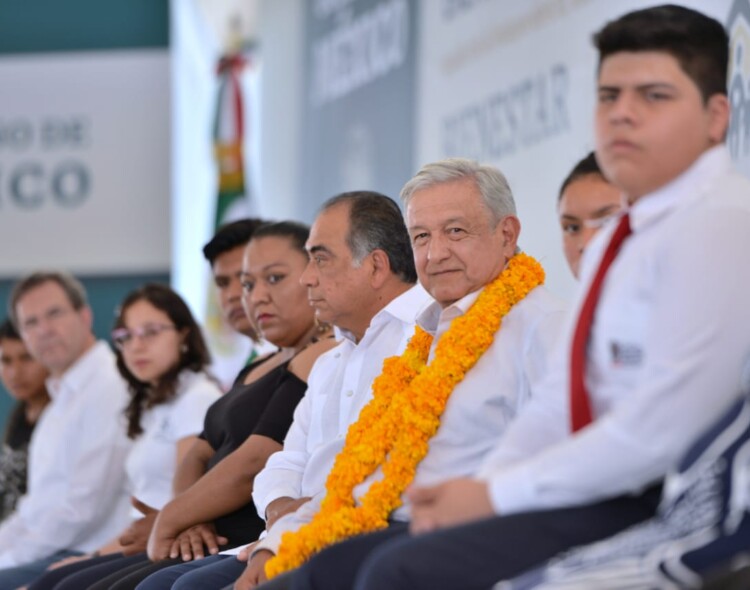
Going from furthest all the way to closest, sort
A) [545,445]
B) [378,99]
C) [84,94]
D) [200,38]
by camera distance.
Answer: [200,38] < [84,94] < [378,99] < [545,445]

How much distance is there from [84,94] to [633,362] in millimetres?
7199

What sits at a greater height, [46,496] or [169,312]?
[169,312]

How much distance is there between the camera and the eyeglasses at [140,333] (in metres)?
4.59

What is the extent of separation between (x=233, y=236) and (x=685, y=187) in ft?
8.31

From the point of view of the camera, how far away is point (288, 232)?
3869 millimetres

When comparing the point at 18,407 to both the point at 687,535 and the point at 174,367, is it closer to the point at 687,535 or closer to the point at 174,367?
the point at 174,367

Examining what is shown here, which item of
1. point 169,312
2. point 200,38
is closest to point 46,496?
point 169,312

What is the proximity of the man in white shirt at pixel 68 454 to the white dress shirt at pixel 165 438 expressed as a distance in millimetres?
457

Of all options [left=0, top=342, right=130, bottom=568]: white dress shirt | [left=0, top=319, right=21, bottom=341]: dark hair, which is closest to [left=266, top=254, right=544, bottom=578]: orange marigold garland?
[left=0, top=342, right=130, bottom=568]: white dress shirt

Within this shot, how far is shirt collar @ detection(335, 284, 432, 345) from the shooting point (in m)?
3.18

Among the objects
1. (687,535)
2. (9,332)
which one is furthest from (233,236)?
(687,535)


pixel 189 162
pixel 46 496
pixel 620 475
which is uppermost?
pixel 189 162

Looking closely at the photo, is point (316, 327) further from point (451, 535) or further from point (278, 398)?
point (451, 535)

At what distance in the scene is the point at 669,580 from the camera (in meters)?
1.78
